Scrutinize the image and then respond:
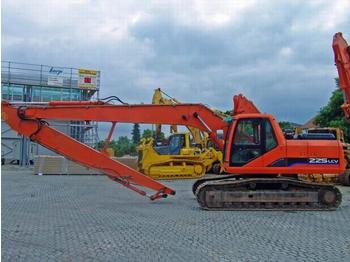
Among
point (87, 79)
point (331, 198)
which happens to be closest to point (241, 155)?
point (331, 198)

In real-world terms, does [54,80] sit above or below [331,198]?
above

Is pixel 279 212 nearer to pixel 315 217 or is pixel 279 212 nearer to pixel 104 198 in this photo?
pixel 315 217

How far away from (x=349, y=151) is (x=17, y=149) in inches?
1141

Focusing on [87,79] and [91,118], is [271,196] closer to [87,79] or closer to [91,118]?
[91,118]

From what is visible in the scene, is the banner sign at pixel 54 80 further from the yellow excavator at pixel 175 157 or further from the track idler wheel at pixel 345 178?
the track idler wheel at pixel 345 178

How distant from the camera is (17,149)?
40.0m

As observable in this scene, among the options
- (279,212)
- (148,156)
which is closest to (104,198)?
(279,212)

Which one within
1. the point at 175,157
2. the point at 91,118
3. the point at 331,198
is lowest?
the point at 331,198

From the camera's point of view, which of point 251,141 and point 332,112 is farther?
point 332,112

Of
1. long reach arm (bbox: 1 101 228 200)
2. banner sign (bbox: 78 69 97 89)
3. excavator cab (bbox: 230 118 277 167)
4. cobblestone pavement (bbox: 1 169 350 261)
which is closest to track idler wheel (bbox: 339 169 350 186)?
cobblestone pavement (bbox: 1 169 350 261)

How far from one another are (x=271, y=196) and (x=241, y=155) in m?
1.28

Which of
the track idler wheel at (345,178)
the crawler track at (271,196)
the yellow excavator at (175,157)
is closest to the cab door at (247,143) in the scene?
the crawler track at (271,196)

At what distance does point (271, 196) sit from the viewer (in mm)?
11539

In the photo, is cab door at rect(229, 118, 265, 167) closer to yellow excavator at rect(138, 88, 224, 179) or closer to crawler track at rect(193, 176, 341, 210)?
crawler track at rect(193, 176, 341, 210)
